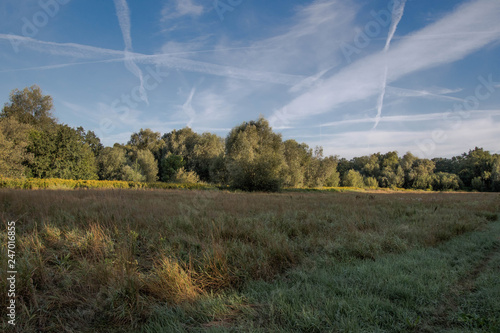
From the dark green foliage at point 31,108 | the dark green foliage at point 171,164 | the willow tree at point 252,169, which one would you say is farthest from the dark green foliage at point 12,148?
the willow tree at point 252,169

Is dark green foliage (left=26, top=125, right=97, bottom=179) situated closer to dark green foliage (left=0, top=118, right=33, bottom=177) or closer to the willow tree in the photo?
dark green foliage (left=0, top=118, right=33, bottom=177)

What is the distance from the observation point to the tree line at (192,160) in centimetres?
2889

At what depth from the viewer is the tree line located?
2889 cm

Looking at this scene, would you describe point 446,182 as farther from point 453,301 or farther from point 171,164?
point 453,301

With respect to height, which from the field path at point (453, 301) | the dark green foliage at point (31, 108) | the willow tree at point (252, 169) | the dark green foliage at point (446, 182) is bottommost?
the dark green foliage at point (446, 182)

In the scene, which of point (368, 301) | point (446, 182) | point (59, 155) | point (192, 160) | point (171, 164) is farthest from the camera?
point (446, 182)

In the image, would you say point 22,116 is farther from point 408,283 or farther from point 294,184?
point 408,283

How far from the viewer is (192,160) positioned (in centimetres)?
5519

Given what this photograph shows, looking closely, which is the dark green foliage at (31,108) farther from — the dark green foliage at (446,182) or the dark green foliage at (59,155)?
the dark green foliage at (446,182)

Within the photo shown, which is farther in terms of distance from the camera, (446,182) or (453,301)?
(446,182)

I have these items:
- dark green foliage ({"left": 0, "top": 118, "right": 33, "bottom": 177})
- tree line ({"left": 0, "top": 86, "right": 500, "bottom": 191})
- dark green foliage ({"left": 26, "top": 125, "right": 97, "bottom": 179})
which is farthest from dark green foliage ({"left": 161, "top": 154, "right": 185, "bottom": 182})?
dark green foliage ({"left": 0, "top": 118, "right": 33, "bottom": 177})

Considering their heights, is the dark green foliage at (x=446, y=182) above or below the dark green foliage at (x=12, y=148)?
below

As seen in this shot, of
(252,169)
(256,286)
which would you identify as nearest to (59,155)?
(252,169)

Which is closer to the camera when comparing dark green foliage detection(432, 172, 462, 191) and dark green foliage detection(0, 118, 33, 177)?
dark green foliage detection(0, 118, 33, 177)
